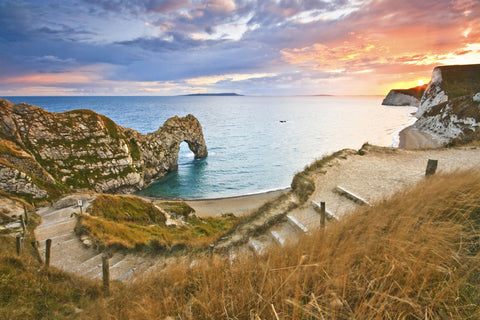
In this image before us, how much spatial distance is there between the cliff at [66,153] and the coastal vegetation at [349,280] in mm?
22321

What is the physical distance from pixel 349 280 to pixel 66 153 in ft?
119

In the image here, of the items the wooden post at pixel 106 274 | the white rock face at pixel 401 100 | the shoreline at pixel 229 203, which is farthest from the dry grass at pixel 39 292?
the white rock face at pixel 401 100

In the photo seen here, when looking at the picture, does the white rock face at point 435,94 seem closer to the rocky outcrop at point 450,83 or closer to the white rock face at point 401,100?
the rocky outcrop at point 450,83

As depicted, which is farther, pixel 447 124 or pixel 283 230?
pixel 447 124

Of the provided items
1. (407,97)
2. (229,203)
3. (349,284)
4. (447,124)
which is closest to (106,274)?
(349,284)

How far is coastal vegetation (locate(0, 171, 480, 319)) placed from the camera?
7.29ft

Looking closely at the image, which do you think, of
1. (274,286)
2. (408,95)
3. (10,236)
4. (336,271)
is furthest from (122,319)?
(408,95)

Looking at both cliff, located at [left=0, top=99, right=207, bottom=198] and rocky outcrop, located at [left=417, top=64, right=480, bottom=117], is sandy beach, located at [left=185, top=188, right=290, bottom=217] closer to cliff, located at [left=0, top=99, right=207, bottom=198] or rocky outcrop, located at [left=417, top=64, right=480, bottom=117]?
cliff, located at [left=0, top=99, right=207, bottom=198]

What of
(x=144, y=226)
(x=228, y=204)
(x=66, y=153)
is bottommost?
(x=228, y=204)

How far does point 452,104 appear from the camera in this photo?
5488 centimetres

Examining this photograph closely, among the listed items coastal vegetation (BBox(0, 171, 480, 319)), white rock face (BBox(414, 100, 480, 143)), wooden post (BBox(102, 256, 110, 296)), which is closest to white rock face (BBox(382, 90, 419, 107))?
white rock face (BBox(414, 100, 480, 143))

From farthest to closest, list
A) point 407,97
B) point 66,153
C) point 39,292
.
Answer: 1. point 407,97
2. point 66,153
3. point 39,292

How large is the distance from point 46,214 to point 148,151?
883 inches

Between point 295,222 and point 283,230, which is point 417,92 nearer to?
point 295,222
